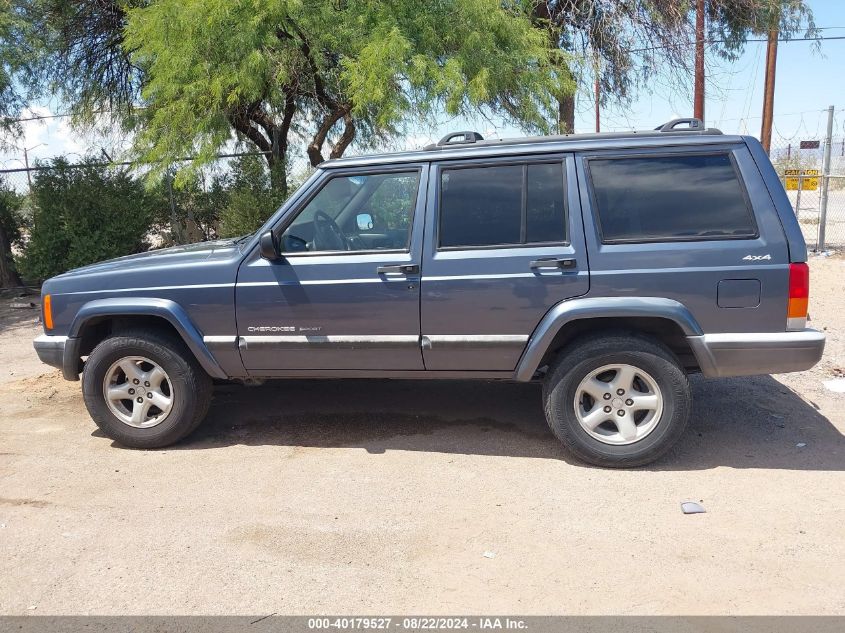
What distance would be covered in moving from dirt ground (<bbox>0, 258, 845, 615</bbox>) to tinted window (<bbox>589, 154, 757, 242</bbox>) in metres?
1.46

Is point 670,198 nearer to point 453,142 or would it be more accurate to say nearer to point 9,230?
point 453,142

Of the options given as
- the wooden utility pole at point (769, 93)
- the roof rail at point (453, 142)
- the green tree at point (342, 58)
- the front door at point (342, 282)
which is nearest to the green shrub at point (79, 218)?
the green tree at point (342, 58)

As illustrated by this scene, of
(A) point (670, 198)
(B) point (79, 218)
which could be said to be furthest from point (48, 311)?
(B) point (79, 218)

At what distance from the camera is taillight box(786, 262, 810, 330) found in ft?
14.1

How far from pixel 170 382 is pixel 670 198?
342 cm

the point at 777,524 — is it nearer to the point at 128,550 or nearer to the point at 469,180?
the point at 469,180

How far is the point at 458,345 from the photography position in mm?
4699

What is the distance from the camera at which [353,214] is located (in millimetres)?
4969

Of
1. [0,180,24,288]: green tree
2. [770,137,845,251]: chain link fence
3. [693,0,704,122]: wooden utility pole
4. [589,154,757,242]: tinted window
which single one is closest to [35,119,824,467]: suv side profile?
[589,154,757,242]: tinted window

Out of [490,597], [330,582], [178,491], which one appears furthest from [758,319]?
[178,491]

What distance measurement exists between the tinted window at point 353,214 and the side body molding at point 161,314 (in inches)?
31.9

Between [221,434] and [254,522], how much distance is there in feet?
5.09

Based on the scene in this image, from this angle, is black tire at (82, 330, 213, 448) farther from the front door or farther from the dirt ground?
the front door

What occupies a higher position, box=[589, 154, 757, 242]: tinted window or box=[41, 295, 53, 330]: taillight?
box=[589, 154, 757, 242]: tinted window
